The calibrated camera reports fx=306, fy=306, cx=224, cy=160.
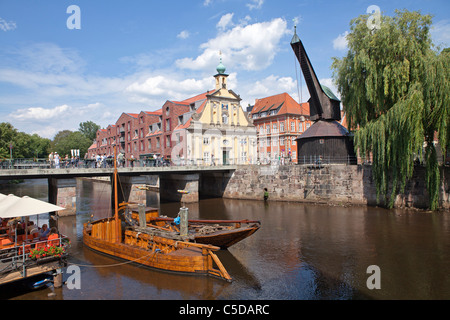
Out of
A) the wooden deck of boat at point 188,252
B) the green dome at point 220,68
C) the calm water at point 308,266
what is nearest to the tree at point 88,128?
the green dome at point 220,68

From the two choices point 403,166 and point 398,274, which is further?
point 403,166

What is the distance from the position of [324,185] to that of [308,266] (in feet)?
60.3

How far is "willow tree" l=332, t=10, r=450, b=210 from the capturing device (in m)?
22.2

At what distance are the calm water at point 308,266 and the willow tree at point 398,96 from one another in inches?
157

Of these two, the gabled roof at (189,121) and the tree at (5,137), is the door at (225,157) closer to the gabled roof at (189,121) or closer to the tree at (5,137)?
the gabled roof at (189,121)

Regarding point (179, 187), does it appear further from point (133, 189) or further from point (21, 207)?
point (21, 207)

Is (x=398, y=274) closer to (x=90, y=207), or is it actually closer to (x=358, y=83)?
(x=358, y=83)

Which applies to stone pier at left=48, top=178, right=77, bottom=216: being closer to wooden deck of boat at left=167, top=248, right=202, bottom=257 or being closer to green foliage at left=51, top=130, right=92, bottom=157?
wooden deck of boat at left=167, top=248, right=202, bottom=257

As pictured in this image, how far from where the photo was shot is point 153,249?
46.9 feet

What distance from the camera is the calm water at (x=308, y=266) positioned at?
11172mm

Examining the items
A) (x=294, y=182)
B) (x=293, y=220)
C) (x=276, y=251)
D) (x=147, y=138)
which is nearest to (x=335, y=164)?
(x=294, y=182)

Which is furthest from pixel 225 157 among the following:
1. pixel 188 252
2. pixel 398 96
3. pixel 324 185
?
pixel 188 252

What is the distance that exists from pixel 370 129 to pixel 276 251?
1531 cm

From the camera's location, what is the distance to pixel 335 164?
31031 millimetres
